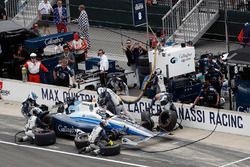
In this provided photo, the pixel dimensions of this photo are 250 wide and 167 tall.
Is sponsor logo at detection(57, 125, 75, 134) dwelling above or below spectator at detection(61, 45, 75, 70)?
below

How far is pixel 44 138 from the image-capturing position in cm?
2680

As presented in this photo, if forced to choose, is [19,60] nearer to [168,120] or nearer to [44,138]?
[44,138]

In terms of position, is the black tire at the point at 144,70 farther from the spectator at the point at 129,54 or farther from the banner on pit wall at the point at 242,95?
the banner on pit wall at the point at 242,95

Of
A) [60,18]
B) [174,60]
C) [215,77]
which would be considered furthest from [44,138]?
[60,18]

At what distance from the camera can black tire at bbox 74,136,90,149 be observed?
85.3 feet

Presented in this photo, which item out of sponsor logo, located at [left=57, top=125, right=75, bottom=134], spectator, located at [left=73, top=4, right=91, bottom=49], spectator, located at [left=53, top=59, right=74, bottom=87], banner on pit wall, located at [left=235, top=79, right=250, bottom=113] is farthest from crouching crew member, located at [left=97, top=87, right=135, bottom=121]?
spectator, located at [left=73, top=4, right=91, bottom=49]

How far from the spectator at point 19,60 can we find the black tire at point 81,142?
840 centimetres

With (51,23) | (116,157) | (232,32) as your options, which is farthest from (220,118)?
(51,23)

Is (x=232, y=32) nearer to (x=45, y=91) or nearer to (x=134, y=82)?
(x=134, y=82)

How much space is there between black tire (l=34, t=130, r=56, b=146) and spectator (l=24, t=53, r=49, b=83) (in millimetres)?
5603

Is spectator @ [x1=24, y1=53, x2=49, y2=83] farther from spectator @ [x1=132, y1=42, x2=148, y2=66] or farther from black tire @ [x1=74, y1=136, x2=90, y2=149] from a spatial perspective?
black tire @ [x1=74, y1=136, x2=90, y2=149]

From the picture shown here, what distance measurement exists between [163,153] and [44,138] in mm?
3420

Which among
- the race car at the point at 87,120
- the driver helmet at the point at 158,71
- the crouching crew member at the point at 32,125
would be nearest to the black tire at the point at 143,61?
the driver helmet at the point at 158,71

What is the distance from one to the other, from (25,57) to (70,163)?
987 cm
